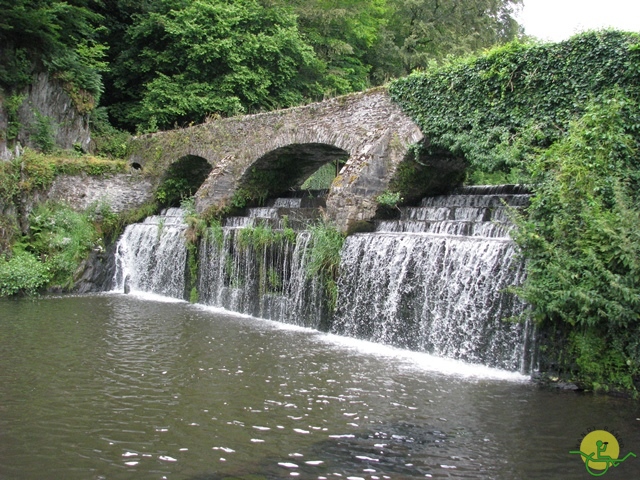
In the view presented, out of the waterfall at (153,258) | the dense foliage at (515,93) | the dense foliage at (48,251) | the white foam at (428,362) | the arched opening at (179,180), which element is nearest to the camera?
the white foam at (428,362)

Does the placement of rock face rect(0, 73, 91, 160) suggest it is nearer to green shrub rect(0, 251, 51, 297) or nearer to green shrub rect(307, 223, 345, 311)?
green shrub rect(0, 251, 51, 297)

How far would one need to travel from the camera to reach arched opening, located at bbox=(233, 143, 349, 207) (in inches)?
559

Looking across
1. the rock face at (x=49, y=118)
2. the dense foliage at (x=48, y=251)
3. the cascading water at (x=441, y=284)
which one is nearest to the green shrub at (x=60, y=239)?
the dense foliage at (x=48, y=251)

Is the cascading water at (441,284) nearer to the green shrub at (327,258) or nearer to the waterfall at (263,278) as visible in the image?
the green shrub at (327,258)

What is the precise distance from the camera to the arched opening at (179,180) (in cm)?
1677

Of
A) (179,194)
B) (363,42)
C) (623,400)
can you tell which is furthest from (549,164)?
(363,42)

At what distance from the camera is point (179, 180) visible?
56.4 feet

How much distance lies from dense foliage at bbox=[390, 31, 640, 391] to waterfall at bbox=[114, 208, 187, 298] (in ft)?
22.0

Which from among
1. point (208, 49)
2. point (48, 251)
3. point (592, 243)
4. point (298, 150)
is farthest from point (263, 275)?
point (208, 49)

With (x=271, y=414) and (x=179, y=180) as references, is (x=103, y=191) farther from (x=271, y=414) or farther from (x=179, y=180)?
(x=271, y=414)

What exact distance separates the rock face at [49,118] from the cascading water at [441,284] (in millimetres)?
10495

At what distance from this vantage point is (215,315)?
35.9 feet

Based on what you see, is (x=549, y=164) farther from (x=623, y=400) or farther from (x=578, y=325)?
(x=623, y=400)

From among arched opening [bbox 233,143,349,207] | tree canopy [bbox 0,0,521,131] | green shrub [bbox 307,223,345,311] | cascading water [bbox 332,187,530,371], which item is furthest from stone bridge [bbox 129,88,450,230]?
tree canopy [bbox 0,0,521,131]
